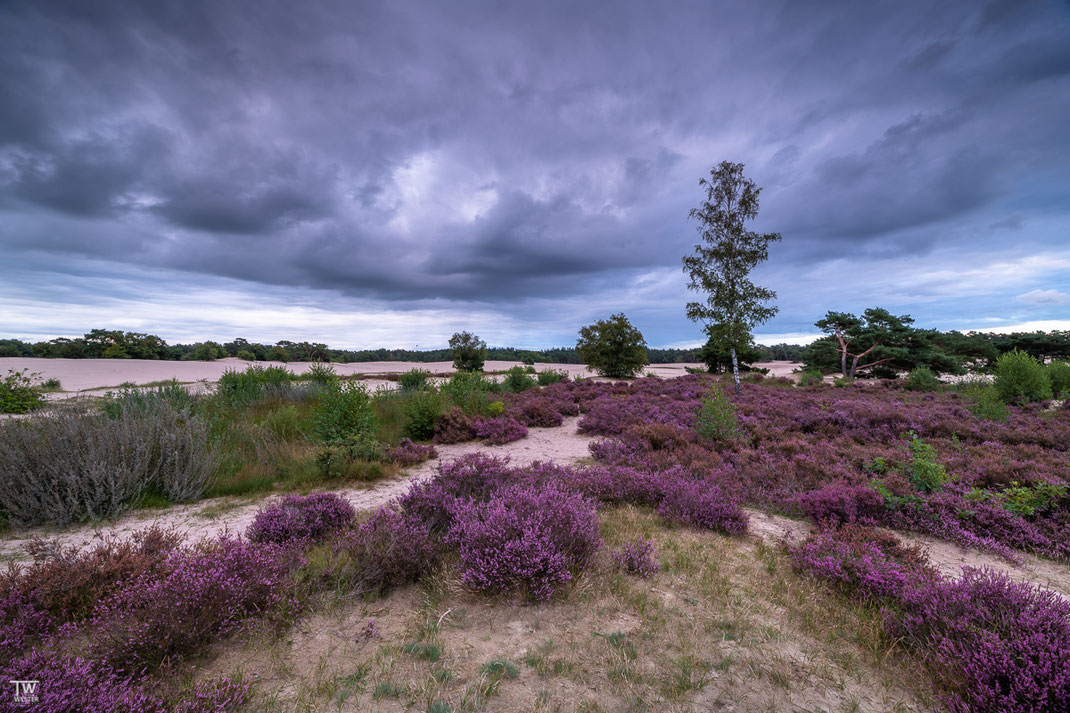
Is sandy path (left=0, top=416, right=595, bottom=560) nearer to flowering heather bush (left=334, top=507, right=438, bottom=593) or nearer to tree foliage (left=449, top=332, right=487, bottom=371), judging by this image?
flowering heather bush (left=334, top=507, right=438, bottom=593)

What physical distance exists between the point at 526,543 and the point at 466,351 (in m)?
34.0

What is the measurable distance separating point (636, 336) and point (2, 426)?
30517 millimetres

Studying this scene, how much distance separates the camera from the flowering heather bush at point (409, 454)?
28.5 feet

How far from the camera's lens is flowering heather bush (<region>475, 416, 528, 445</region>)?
11.0 metres

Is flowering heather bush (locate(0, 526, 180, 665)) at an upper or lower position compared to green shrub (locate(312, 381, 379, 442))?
lower

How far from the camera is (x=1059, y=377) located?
1645 cm

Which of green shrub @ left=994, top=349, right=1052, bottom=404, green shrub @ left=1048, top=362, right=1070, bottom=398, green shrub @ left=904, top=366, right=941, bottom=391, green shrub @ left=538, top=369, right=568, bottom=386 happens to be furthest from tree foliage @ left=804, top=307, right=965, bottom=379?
green shrub @ left=538, top=369, right=568, bottom=386

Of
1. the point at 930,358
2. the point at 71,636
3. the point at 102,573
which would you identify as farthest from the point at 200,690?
the point at 930,358

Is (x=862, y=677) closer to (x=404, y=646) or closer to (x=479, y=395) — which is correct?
(x=404, y=646)

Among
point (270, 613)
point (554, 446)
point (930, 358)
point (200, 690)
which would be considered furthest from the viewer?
point (930, 358)

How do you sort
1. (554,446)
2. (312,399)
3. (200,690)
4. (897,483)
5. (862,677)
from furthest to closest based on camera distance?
→ (312,399)
(554,446)
(897,483)
(862,677)
(200,690)

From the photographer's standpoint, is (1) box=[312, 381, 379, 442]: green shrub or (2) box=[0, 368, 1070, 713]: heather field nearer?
(2) box=[0, 368, 1070, 713]: heather field

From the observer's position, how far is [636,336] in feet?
103

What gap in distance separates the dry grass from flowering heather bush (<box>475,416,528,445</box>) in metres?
7.23
